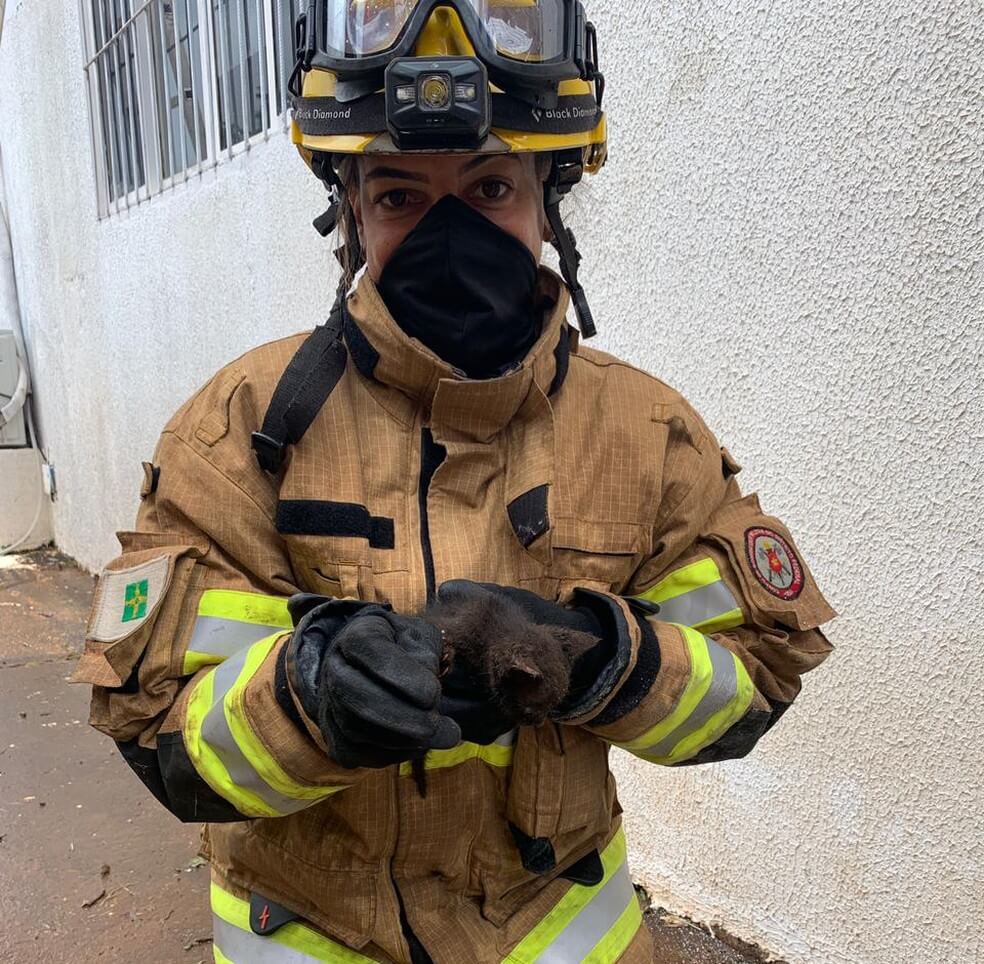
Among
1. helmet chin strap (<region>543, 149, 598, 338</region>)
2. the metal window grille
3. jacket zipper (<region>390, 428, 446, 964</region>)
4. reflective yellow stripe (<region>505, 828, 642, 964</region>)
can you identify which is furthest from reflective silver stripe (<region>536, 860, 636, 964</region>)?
the metal window grille

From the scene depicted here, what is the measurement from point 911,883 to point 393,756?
1.76 metres

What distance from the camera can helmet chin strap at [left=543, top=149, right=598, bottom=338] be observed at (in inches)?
64.7

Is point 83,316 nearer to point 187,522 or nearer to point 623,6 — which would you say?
point 623,6

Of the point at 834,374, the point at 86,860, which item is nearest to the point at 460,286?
the point at 834,374

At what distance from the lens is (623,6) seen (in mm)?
2781

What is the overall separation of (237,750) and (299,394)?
20.5 inches

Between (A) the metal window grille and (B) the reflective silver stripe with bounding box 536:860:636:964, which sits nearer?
(B) the reflective silver stripe with bounding box 536:860:636:964

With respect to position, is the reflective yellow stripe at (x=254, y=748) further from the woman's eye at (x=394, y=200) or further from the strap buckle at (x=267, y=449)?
the woman's eye at (x=394, y=200)

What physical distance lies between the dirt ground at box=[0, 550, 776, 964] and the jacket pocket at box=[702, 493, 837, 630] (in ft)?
5.65

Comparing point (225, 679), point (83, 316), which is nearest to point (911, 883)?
point (225, 679)

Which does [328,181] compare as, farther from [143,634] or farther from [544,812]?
[544,812]

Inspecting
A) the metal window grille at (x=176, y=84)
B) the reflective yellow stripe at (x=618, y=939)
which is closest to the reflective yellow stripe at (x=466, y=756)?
the reflective yellow stripe at (x=618, y=939)

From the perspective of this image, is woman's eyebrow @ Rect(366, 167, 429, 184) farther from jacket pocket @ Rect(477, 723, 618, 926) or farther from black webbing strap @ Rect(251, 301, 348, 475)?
jacket pocket @ Rect(477, 723, 618, 926)

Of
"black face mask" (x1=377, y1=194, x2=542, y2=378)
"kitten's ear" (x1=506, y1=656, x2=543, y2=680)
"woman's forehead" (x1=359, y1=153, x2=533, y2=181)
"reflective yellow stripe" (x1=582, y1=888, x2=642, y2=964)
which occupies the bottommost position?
"reflective yellow stripe" (x1=582, y1=888, x2=642, y2=964)
